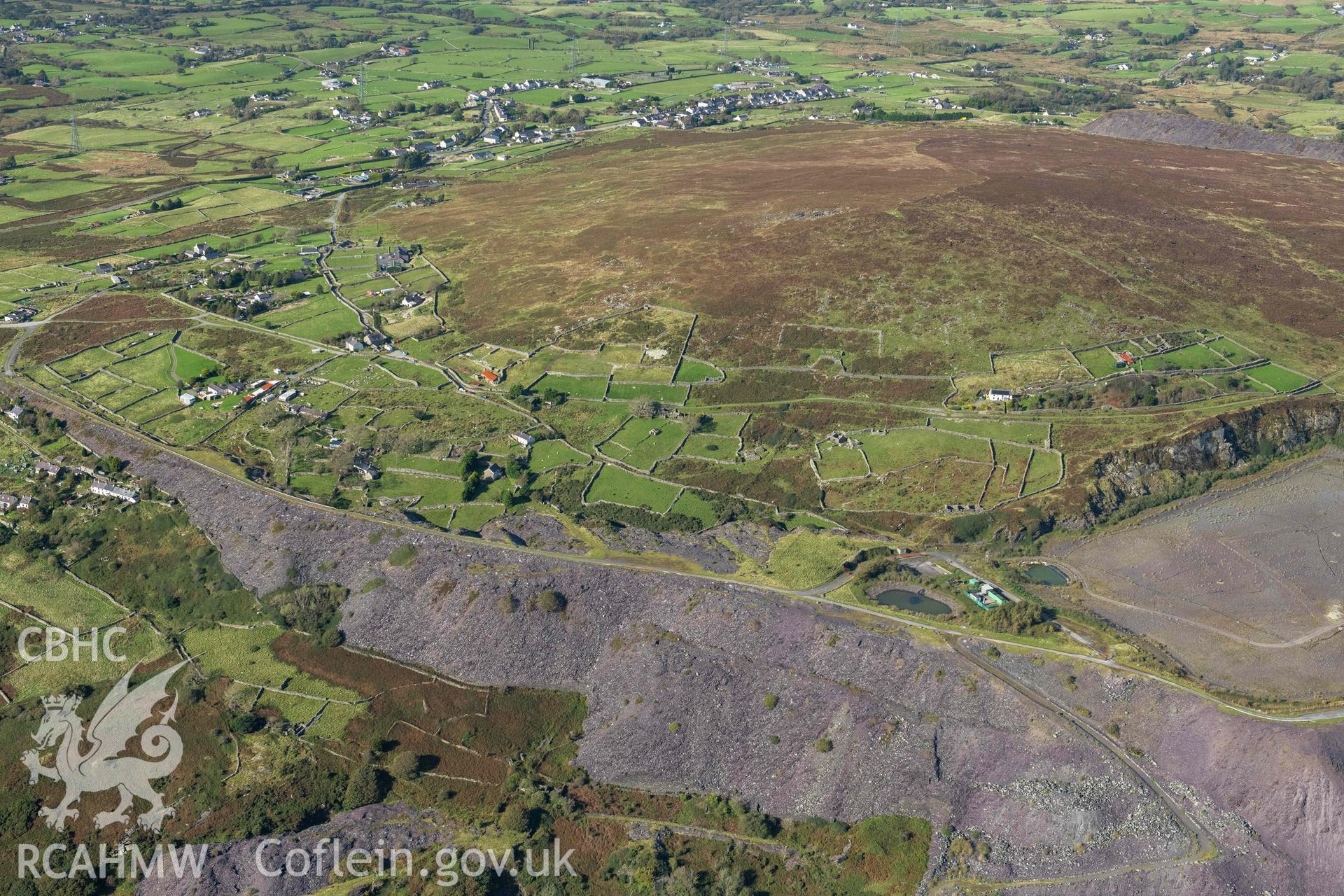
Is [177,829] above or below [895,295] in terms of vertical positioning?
below

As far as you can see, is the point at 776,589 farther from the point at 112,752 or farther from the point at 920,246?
the point at 920,246

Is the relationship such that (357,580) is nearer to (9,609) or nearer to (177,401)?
(9,609)

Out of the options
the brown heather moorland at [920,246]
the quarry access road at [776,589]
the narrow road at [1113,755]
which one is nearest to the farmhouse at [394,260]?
the brown heather moorland at [920,246]

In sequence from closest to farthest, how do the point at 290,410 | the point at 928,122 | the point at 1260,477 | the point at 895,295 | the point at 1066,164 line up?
the point at 1260,477, the point at 290,410, the point at 895,295, the point at 1066,164, the point at 928,122

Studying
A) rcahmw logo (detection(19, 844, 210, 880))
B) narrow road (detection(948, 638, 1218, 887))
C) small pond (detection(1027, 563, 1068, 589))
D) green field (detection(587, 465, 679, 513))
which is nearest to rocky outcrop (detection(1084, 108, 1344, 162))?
small pond (detection(1027, 563, 1068, 589))

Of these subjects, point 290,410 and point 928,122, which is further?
point 928,122

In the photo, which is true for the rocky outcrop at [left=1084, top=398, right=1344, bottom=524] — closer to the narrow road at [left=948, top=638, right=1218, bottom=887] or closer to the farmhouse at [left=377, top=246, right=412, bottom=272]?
the narrow road at [left=948, top=638, right=1218, bottom=887]

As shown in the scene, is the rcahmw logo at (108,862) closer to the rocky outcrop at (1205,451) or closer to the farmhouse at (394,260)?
the rocky outcrop at (1205,451)

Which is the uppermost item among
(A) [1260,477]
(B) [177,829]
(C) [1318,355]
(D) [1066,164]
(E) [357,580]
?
(D) [1066,164]

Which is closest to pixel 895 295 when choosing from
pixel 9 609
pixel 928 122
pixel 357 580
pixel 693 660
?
pixel 693 660
